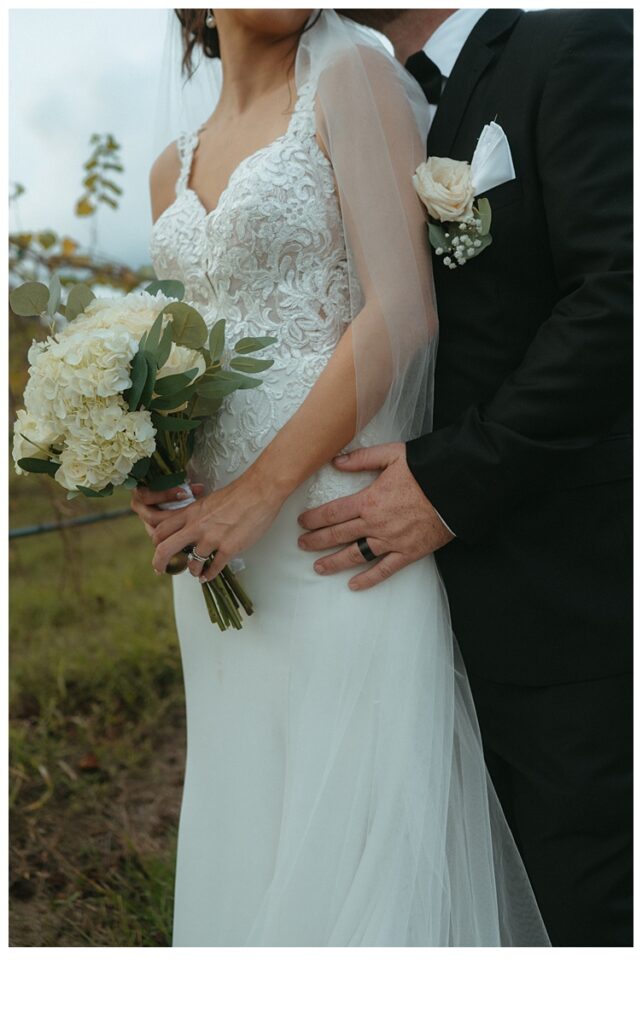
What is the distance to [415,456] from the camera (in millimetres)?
1775

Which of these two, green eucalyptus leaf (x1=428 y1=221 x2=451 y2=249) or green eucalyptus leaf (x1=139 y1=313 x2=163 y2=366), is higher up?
green eucalyptus leaf (x1=139 y1=313 x2=163 y2=366)

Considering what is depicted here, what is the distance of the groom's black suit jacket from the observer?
1.65 metres

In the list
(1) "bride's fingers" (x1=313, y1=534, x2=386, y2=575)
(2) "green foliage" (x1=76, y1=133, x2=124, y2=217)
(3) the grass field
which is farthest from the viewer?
(2) "green foliage" (x1=76, y1=133, x2=124, y2=217)

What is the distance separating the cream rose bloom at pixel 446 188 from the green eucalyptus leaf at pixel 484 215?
0.08 feet

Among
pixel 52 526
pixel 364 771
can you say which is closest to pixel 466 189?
pixel 364 771

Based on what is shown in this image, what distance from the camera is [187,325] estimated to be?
66.5 inches

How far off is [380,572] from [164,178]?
1.15 m

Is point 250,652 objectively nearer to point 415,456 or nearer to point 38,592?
point 415,456

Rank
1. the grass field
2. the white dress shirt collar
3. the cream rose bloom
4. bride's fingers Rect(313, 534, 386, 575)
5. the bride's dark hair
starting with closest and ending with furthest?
1. the cream rose bloom
2. bride's fingers Rect(313, 534, 386, 575)
3. the white dress shirt collar
4. the bride's dark hair
5. the grass field

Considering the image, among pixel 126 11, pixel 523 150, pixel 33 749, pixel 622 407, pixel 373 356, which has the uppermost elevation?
pixel 126 11

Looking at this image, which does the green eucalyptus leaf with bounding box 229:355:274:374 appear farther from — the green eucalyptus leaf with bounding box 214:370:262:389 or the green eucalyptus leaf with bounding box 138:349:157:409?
the green eucalyptus leaf with bounding box 138:349:157:409

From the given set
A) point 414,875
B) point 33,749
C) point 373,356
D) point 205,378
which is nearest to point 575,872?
point 414,875

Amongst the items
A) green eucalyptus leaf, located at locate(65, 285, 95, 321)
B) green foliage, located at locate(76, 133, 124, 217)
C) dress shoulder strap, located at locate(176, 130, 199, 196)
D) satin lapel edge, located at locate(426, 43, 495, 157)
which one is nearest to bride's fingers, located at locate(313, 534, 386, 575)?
green eucalyptus leaf, located at locate(65, 285, 95, 321)

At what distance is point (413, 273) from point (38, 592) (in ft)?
11.2
